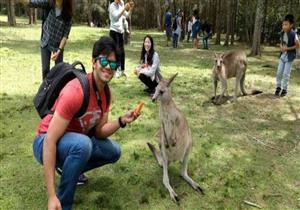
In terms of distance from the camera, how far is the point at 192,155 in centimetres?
477

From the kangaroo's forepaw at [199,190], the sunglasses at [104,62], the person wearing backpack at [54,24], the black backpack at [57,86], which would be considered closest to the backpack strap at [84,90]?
the black backpack at [57,86]

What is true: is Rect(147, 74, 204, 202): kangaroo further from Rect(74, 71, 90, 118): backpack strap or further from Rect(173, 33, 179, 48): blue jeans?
Rect(173, 33, 179, 48): blue jeans

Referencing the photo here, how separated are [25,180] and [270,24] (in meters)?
17.3

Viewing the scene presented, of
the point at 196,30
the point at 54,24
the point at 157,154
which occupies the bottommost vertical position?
the point at 157,154

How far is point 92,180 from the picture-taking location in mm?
4004

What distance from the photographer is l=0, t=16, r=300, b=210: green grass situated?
377 cm

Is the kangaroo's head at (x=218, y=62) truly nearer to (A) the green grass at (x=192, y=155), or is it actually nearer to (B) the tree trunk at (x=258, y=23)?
(A) the green grass at (x=192, y=155)

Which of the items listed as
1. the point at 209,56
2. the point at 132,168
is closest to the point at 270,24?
the point at 209,56

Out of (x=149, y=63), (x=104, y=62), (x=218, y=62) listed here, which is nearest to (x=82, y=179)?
(x=104, y=62)

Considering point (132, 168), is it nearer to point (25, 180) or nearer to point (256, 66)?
point (25, 180)

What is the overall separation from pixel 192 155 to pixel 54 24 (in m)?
2.35

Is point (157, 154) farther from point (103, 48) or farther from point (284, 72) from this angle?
point (284, 72)

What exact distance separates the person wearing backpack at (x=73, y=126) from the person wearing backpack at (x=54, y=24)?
2.15 metres

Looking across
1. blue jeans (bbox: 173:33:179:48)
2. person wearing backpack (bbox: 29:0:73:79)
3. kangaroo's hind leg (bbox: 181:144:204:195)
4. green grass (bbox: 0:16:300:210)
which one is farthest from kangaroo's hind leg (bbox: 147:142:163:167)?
blue jeans (bbox: 173:33:179:48)
